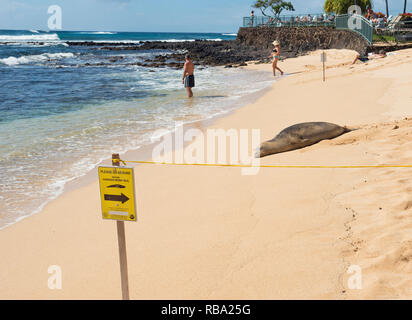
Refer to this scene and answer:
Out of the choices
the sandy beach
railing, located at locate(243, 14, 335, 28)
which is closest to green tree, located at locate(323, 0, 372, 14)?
railing, located at locate(243, 14, 335, 28)

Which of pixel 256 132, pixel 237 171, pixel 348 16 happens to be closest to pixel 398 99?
pixel 256 132

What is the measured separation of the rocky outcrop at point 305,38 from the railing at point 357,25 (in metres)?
0.30

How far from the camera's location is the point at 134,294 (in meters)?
3.36

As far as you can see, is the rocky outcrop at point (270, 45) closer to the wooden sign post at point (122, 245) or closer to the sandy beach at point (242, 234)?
the sandy beach at point (242, 234)

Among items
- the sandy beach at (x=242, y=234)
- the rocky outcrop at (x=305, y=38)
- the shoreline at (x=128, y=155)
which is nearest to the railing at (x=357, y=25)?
the rocky outcrop at (x=305, y=38)

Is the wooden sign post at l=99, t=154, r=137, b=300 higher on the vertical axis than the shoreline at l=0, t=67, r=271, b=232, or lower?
higher

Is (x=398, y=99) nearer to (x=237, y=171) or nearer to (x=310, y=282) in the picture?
(x=237, y=171)

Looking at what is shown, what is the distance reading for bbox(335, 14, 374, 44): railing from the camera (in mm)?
22750

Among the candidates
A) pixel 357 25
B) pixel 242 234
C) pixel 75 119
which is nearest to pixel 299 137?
pixel 242 234

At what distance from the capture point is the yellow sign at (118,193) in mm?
2650

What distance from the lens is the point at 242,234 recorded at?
4.15 m

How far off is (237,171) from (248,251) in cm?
246

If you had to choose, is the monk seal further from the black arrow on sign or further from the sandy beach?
the black arrow on sign

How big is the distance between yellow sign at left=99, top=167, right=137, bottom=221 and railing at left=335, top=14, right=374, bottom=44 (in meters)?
22.6
